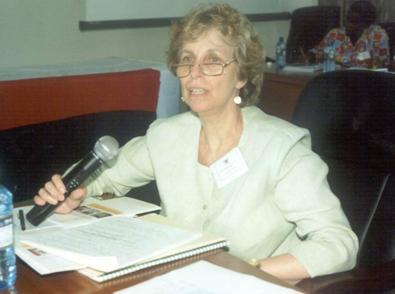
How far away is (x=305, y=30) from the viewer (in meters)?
4.94

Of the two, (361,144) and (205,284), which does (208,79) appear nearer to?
(361,144)

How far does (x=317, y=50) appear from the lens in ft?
16.2

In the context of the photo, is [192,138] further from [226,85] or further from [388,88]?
[388,88]

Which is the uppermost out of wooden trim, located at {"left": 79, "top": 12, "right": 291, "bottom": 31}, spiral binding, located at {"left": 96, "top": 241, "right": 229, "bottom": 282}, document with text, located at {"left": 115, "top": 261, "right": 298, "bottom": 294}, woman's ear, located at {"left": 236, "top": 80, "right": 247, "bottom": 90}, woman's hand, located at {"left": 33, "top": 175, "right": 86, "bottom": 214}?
wooden trim, located at {"left": 79, "top": 12, "right": 291, "bottom": 31}

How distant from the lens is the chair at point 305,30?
4910 mm

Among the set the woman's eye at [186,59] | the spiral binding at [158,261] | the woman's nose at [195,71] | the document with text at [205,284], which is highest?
the woman's eye at [186,59]

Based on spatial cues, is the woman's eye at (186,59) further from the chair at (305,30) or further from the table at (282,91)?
the chair at (305,30)

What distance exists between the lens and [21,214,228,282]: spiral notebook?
108 cm

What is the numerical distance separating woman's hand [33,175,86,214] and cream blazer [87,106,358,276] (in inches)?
9.3

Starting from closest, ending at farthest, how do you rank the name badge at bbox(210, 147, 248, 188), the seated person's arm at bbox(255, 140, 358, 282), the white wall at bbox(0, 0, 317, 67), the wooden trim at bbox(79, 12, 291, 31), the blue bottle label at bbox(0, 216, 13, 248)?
the blue bottle label at bbox(0, 216, 13, 248)
the seated person's arm at bbox(255, 140, 358, 282)
the name badge at bbox(210, 147, 248, 188)
the white wall at bbox(0, 0, 317, 67)
the wooden trim at bbox(79, 12, 291, 31)

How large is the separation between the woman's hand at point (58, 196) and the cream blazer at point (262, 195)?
24cm

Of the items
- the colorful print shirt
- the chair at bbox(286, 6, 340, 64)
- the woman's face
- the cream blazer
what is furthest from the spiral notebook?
the chair at bbox(286, 6, 340, 64)

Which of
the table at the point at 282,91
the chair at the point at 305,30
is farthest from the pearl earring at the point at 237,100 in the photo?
the chair at the point at 305,30

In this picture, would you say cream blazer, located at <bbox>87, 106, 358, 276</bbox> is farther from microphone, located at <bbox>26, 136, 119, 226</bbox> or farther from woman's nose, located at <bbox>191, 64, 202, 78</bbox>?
microphone, located at <bbox>26, 136, 119, 226</bbox>
